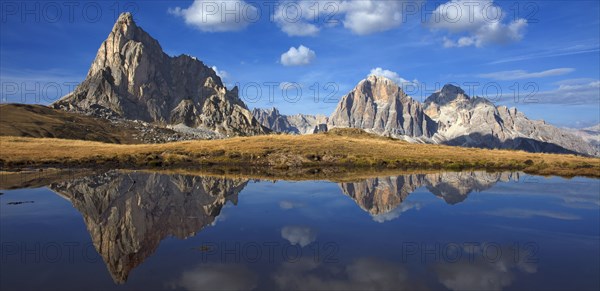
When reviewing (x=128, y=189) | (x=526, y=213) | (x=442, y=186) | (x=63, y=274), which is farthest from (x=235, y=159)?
(x=63, y=274)

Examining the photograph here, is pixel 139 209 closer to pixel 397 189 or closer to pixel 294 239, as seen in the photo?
pixel 294 239

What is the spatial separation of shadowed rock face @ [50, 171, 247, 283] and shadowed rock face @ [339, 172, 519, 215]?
1015cm

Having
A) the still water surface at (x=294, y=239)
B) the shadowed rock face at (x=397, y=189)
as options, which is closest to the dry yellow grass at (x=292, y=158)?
the shadowed rock face at (x=397, y=189)

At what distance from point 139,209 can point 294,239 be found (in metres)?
11.5

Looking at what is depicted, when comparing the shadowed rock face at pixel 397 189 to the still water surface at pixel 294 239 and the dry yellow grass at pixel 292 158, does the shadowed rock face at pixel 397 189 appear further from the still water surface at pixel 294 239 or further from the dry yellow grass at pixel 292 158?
the dry yellow grass at pixel 292 158

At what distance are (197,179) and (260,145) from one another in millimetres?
34953

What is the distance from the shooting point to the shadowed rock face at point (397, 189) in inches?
1078

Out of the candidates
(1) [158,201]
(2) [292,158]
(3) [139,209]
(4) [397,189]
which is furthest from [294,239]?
(2) [292,158]

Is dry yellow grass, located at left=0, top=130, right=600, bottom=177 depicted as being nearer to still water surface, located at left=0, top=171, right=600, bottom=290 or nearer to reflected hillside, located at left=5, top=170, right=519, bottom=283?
reflected hillside, located at left=5, top=170, right=519, bottom=283

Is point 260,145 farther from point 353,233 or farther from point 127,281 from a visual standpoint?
point 127,281

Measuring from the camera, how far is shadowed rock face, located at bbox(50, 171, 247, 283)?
15656 millimetres

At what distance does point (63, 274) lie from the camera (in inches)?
498

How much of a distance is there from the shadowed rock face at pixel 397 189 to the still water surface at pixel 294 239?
0.36m

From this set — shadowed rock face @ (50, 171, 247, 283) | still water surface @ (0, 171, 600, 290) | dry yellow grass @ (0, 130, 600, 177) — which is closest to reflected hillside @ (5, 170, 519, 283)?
shadowed rock face @ (50, 171, 247, 283)
